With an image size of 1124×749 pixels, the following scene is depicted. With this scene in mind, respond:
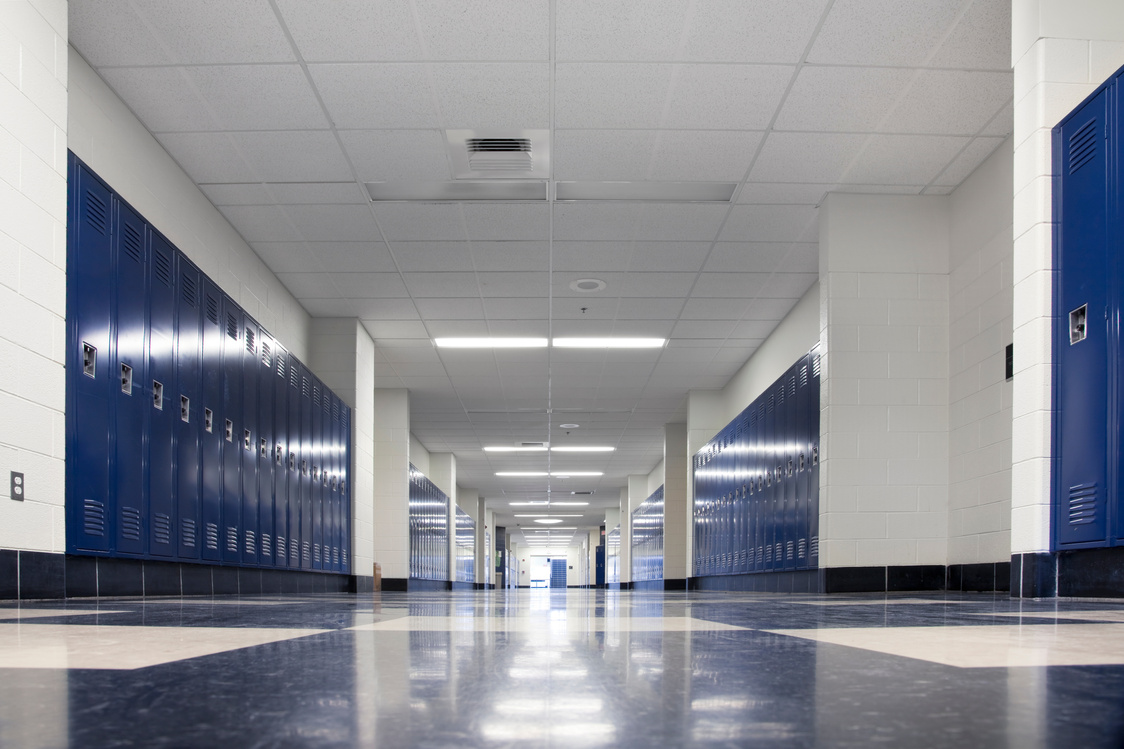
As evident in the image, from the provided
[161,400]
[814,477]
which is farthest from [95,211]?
[814,477]

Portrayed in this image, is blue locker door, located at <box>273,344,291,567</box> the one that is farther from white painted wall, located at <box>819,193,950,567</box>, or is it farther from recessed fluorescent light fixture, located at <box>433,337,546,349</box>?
white painted wall, located at <box>819,193,950,567</box>

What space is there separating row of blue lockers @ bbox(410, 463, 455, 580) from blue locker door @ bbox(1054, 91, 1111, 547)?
9.88m

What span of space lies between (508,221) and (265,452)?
2.50m

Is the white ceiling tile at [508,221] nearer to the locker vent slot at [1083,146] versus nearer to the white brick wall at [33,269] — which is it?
the white brick wall at [33,269]

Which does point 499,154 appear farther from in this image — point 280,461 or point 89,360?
point 280,461

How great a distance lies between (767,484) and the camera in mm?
8117

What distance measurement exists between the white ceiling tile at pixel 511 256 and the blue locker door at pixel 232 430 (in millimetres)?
1868

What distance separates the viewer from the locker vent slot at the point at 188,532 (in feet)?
16.2

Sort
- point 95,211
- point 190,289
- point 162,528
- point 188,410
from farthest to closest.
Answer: point 190,289 → point 188,410 → point 162,528 → point 95,211

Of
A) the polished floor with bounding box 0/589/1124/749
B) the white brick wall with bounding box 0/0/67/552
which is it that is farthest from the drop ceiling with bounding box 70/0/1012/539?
the polished floor with bounding box 0/589/1124/749

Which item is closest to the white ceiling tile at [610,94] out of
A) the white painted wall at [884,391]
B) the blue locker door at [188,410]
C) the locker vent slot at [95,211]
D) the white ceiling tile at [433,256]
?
the white painted wall at [884,391]

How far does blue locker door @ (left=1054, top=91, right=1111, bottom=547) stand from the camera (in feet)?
10.3

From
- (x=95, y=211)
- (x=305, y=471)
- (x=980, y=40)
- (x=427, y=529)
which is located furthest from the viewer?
(x=427, y=529)

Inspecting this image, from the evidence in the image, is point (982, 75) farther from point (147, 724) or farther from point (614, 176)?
point (147, 724)
